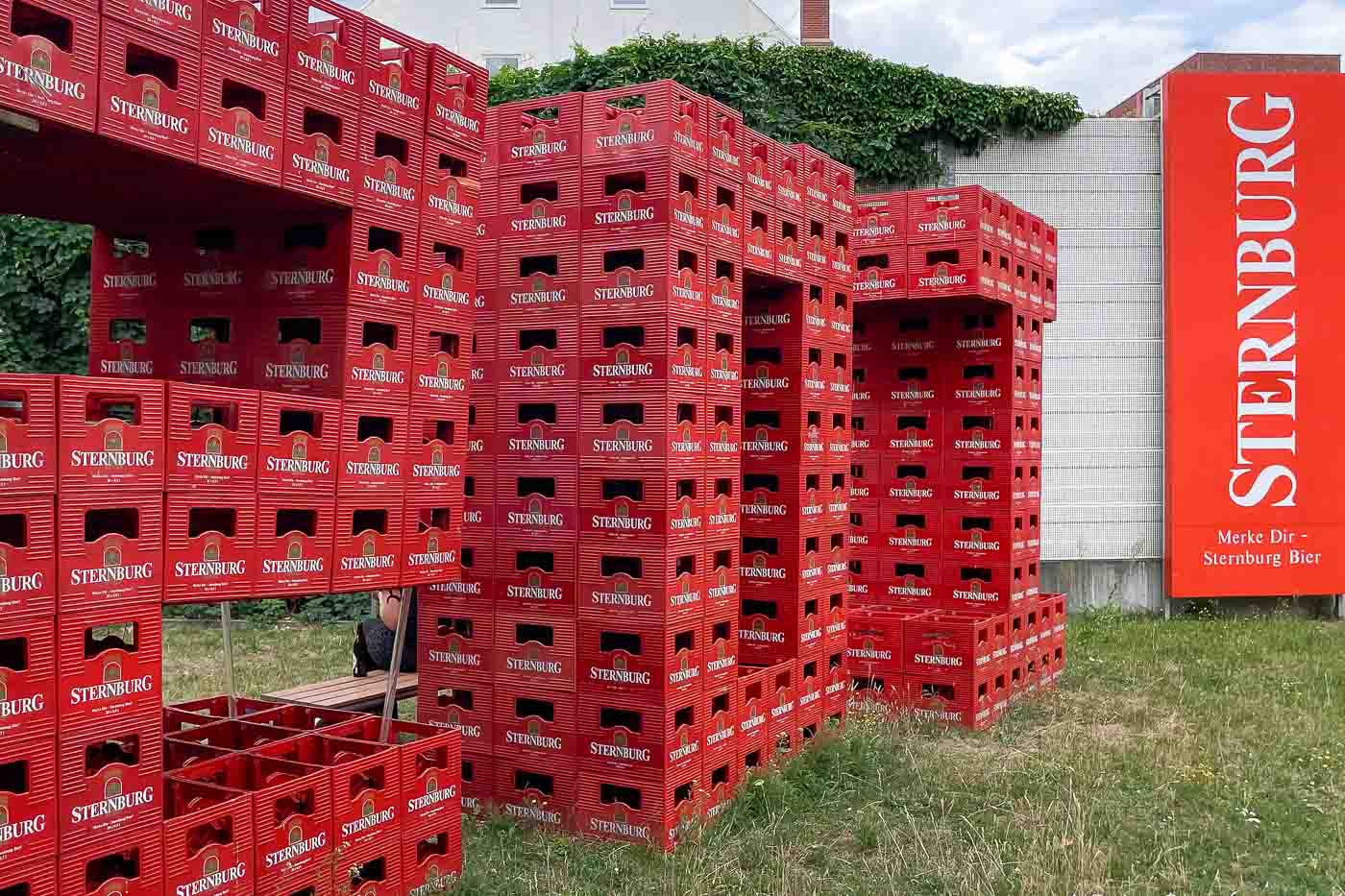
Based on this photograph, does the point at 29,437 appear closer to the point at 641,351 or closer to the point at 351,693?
the point at 641,351

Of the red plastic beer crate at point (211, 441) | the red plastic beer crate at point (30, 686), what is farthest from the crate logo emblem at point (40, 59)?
the red plastic beer crate at point (30, 686)

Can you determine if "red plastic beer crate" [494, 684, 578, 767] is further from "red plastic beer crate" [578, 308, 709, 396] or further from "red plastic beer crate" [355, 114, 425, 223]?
"red plastic beer crate" [355, 114, 425, 223]

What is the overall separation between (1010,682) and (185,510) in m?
6.94

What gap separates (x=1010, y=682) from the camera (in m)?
9.46

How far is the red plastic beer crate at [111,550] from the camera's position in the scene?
370 centimetres

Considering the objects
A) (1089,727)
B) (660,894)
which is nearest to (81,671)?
(660,894)

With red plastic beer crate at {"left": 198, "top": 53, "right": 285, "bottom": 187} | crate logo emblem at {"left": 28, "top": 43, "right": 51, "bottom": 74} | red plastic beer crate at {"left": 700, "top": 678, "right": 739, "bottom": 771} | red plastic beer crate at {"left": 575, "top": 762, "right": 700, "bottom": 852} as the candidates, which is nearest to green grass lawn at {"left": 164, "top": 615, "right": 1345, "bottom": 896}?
red plastic beer crate at {"left": 575, "top": 762, "right": 700, "bottom": 852}

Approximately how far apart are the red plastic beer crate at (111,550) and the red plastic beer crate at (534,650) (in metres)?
2.45

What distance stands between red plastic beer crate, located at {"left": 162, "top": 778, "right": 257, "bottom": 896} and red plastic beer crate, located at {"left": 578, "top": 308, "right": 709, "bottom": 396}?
8.46ft

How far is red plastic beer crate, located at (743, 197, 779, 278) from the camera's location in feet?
22.0

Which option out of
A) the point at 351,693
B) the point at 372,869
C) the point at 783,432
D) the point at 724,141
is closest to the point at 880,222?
the point at 783,432

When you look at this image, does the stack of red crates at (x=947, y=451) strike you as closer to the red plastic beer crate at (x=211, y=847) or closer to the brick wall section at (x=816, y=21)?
the red plastic beer crate at (x=211, y=847)

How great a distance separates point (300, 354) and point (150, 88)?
1.26m

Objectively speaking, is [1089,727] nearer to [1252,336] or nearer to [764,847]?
[764,847]
